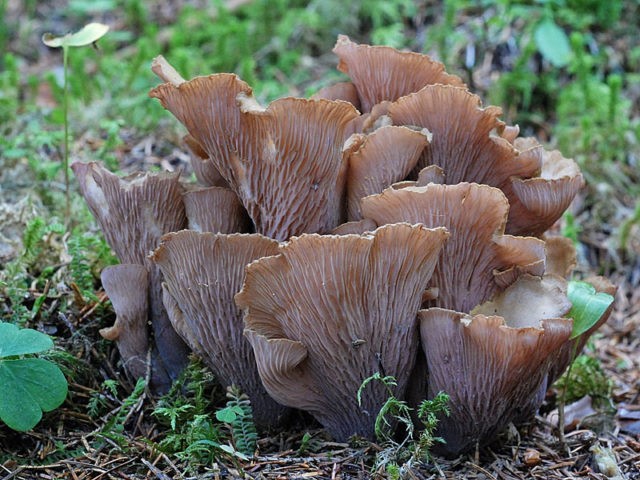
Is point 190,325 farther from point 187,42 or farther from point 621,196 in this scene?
point 187,42

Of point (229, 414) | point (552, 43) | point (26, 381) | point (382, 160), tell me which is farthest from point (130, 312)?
point (552, 43)

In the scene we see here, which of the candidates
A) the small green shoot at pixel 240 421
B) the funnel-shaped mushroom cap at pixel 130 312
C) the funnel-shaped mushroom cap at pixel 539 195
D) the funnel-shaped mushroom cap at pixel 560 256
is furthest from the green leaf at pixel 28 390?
the funnel-shaped mushroom cap at pixel 560 256

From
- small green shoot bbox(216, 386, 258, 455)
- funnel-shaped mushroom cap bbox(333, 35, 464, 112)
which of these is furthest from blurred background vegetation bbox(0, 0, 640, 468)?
funnel-shaped mushroom cap bbox(333, 35, 464, 112)

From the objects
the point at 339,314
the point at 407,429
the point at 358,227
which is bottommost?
the point at 407,429

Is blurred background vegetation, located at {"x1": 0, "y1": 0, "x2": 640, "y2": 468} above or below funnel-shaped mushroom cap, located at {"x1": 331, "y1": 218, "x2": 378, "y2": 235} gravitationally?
below

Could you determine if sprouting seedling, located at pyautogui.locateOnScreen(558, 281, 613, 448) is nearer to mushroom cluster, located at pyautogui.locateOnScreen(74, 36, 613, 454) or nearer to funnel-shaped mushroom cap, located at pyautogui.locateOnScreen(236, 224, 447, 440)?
mushroom cluster, located at pyautogui.locateOnScreen(74, 36, 613, 454)

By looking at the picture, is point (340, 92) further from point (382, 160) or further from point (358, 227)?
point (358, 227)

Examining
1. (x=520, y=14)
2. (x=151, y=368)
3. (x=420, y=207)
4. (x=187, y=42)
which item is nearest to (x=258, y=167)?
(x=420, y=207)
